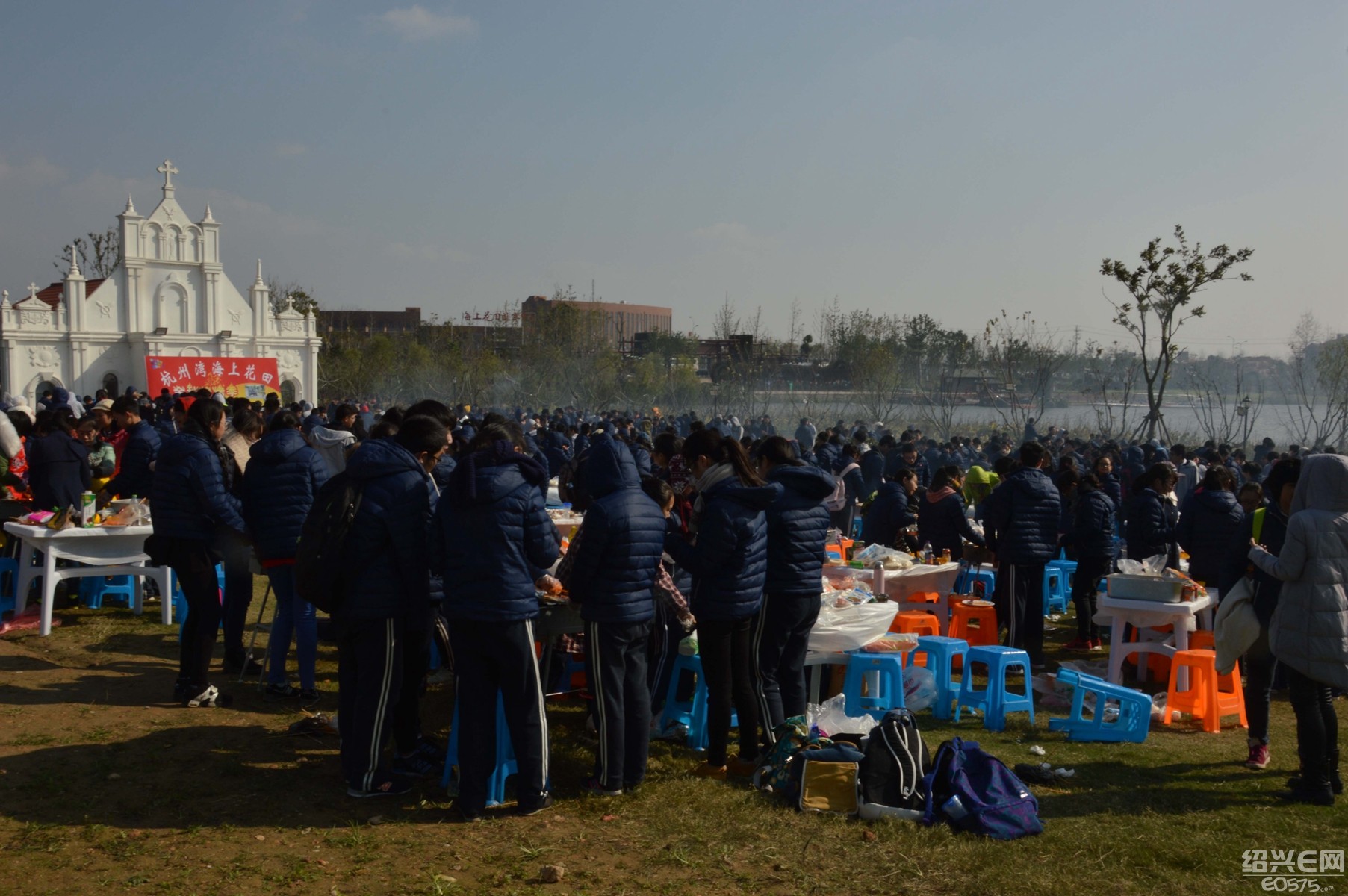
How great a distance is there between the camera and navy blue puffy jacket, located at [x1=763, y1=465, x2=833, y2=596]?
5426mm

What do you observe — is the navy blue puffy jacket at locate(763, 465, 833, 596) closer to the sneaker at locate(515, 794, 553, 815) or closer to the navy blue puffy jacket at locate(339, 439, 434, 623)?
the sneaker at locate(515, 794, 553, 815)

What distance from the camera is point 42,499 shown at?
888cm

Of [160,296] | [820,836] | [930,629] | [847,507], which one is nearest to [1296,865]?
[820,836]

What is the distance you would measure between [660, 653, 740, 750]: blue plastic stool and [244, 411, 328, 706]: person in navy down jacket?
223 centimetres

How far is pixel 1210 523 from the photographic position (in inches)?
329

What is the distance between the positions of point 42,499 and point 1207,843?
9219mm

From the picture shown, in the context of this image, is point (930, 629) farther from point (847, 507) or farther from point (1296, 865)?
point (847, 507)

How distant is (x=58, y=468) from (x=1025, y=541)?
8.31 metres

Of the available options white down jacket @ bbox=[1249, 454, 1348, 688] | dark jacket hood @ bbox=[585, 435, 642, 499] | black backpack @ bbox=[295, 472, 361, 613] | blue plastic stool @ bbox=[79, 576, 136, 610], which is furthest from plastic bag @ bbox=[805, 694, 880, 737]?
blue plastic stool @ bbox=[79, 576, 136, 610]

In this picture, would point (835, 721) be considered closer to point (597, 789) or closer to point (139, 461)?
point (597, 789)

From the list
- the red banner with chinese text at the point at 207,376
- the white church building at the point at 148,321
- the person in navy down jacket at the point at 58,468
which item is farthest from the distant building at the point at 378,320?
the person in navy down jacket at the point at 58,468

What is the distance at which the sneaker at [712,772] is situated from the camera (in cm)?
531

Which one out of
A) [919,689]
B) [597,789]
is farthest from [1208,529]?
[597,789]

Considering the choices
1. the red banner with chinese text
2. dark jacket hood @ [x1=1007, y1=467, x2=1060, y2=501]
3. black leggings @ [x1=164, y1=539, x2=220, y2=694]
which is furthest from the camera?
the red banner with chinese text
